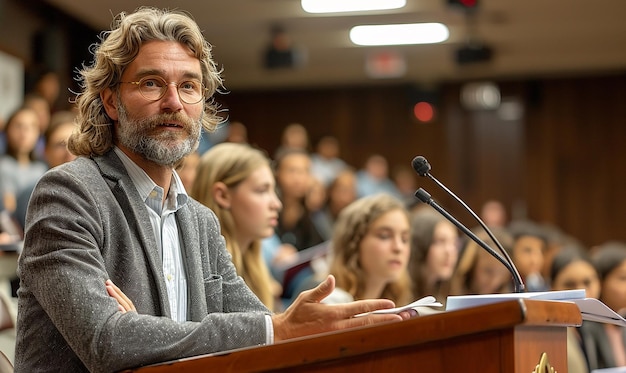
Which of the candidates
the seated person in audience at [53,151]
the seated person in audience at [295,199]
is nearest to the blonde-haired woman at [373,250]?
the seated person in audience at [53,151]

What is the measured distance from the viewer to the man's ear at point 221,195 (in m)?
3.67

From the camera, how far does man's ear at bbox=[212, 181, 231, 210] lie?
367 cm

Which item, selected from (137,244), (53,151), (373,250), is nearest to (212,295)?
(137,244)

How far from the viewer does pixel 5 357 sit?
2207 millimetres

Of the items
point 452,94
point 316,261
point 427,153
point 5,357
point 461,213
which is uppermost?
point 452,94

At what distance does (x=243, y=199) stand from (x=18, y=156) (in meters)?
2.41

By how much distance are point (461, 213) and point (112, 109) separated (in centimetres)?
970

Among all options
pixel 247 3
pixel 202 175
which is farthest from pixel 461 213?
pixel 202 175

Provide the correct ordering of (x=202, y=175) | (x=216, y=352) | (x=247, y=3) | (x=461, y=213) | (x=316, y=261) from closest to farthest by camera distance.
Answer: (x=216, y=352)
(x=202, y=175)
(x=316, y=261)
(x=247, y=3)
(x=461, y=213)

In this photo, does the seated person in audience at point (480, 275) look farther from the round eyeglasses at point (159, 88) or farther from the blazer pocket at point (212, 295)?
the round eyeglasses at point (159, 88)

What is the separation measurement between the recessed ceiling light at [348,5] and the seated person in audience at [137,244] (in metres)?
6.32

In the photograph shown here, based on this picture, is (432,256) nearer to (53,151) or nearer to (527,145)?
(53,151)

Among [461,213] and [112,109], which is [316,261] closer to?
[112,109]

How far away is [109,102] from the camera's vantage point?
224 centimetres
